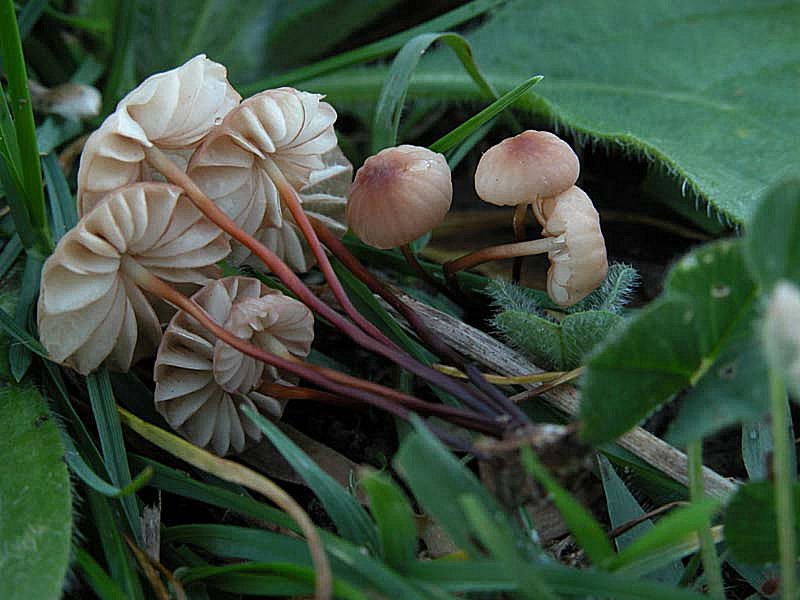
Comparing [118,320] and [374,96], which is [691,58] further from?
[118,320]

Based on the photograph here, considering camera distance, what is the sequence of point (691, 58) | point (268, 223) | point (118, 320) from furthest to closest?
point (691, 58)
point (268, 223)
point (118, 320)

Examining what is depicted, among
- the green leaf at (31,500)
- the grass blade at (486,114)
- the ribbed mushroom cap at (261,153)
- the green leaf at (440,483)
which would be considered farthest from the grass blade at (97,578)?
the grass blade at (486,114)

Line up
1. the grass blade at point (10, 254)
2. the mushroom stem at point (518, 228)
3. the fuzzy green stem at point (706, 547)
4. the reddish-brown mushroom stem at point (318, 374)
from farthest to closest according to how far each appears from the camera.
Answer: the grass blade at point (10, 254)
the mushroom stem at point (518, 228)
the reddish-brown mushroom stem at point (318, 374)
the fuzzy green stem at point (706, 547)

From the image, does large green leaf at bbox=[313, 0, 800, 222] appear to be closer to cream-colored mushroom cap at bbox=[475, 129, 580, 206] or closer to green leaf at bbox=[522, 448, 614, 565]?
cream-colored mushroom cap at bbox=[475, 129, 580, 206]

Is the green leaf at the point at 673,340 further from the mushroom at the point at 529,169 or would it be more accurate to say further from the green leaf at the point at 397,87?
the green leaf at the point at 397,87

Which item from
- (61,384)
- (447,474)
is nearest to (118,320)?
(61,384)

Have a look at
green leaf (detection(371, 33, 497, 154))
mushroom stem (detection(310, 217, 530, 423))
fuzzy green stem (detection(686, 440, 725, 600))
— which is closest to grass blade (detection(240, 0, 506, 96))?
green leaf (detection(371, 33, 497, 154))

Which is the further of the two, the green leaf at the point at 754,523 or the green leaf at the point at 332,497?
the green leaf at the point at 332,497
